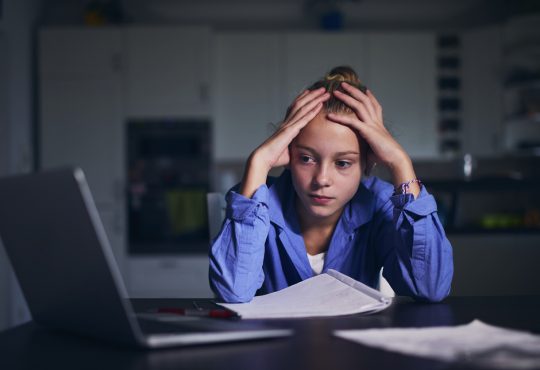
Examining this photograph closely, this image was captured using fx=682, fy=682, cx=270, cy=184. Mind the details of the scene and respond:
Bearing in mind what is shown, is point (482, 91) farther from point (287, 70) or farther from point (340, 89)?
point (340, 89)

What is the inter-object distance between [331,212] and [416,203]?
18 centimetres

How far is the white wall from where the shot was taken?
14.2ft

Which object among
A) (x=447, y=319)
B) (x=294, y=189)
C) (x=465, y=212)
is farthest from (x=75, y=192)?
(x=465, y=212)

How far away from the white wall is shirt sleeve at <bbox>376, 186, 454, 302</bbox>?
3.44 meters

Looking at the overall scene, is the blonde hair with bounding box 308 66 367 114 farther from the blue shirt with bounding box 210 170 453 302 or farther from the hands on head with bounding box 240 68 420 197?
the blue shirt with bounding box 210 170 453 302

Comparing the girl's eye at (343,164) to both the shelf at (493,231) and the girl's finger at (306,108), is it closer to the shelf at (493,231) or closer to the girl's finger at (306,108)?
the girl's finger at (306,108)

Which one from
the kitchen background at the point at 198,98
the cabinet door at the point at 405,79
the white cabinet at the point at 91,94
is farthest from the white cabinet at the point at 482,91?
the white cabinet at the point at 91,94

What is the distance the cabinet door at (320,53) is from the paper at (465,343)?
13.5ft

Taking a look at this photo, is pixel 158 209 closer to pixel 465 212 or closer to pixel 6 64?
pixel 6 64

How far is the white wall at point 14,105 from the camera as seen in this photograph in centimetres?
433

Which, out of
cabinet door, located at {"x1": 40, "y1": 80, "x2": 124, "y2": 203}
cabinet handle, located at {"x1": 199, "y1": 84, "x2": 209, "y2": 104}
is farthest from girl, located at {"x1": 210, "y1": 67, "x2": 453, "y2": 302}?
cabinet door, located at {"x1": 40, "y1": 80, "x2": 124, "y2": 203}

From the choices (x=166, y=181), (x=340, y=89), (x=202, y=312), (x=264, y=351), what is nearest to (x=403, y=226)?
(x=340, y=89)

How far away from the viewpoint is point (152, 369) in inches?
28.3

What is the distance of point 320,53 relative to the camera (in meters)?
4.93
